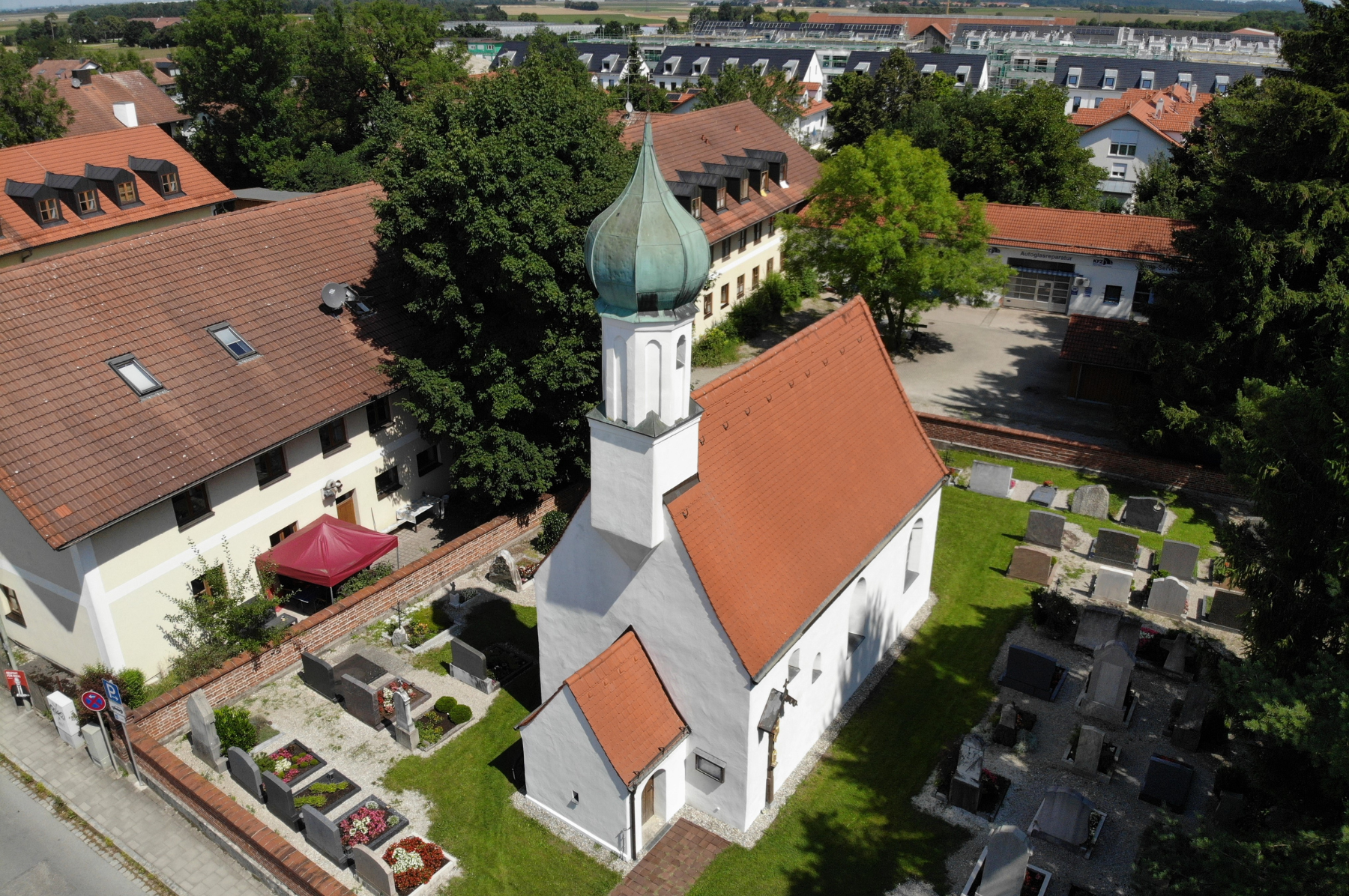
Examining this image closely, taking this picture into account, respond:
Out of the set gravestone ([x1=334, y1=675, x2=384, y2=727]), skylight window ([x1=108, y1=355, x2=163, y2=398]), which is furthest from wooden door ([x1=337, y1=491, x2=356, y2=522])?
gravestone ([x1=334, y1=675, x2=384, y2=727])

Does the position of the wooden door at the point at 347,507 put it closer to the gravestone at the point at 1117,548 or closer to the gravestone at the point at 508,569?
the gravestone at the point at 508,569

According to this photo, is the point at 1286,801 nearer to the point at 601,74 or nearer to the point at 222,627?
the point at 222,627

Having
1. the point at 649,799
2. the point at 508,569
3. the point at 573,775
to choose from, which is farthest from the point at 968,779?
the point at 508,569

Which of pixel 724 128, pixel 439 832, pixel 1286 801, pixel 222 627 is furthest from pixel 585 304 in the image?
pixel 724 128

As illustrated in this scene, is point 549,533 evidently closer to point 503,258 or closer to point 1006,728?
point 503,258

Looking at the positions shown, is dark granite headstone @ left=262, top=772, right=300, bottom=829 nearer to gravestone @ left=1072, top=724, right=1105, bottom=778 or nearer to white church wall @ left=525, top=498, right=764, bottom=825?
white church wall @ left=525, top=498, right=764, bottom=825
